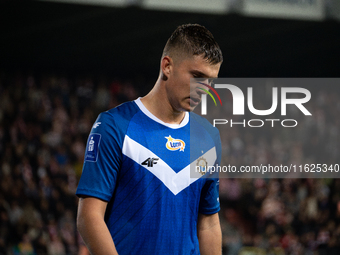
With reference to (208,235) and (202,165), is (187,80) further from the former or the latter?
(208,235)

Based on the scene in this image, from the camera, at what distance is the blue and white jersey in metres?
1.86

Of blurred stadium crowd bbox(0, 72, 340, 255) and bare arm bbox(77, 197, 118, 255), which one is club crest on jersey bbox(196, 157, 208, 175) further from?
blurred stadium crowd bbox(0, 72, 340, 255)

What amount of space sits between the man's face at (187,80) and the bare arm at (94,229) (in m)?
0.60

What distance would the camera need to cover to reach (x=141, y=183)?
6.30 feet

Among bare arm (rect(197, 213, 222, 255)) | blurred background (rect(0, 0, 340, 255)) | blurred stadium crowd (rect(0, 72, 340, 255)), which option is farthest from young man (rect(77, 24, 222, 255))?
blurred background (rect(0, 0, 340, 255))

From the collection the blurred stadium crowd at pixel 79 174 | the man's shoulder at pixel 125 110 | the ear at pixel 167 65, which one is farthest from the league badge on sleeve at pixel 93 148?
the blurred stadium crowd at pixel 79 174

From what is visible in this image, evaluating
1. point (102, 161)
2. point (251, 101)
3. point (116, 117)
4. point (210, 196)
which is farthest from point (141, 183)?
point (251, 101)

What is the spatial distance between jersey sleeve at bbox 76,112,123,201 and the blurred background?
7.37 meters

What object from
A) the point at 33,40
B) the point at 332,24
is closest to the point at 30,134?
the point at 33,40

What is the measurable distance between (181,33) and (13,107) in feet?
35.7

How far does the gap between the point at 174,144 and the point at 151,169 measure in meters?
0.18

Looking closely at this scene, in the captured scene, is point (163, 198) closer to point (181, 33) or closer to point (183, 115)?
point (183, 115)

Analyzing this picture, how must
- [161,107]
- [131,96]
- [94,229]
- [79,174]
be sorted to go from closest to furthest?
[94,229] → [161,107] → [79,174] → [131,96]

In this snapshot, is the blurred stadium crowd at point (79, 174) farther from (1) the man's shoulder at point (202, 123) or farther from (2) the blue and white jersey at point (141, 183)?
(2) the blue and white jersey at point (141, 183)
